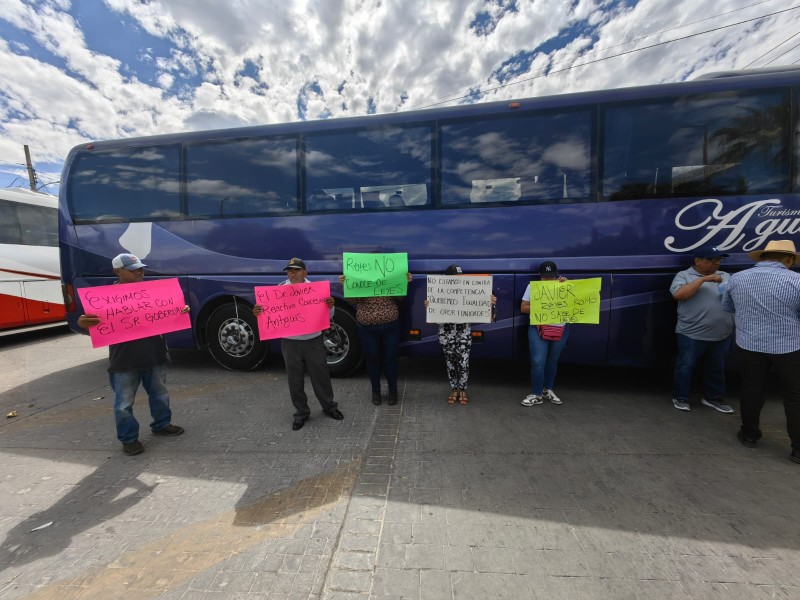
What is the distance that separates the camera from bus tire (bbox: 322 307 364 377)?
15.4 feet

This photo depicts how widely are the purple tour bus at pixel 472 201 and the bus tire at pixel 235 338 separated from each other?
21mm

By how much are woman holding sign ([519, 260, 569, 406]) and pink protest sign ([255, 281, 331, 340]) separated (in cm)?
224

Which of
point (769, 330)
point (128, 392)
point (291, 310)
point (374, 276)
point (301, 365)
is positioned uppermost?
point (374, 276)

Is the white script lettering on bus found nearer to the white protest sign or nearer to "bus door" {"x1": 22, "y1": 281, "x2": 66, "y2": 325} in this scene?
the white protest sign

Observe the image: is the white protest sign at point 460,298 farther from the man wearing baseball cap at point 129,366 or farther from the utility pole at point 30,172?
the utility pole at point 30,172

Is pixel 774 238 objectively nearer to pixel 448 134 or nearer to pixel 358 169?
pixel 448 134

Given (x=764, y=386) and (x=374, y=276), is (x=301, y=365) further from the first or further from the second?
(x=764, y=386)

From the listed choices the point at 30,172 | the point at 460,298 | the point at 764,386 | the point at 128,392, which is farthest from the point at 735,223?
the point at 30,172

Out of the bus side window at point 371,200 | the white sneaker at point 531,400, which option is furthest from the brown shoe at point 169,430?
the white sneaker at point 531,400

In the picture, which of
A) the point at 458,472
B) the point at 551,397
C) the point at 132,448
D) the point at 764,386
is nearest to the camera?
the point at 458,472

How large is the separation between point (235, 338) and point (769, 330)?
19.5ft

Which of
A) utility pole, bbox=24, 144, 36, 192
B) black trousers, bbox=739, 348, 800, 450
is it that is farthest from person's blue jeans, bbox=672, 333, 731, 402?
utility pole, bbox=24, 144, 36, 192

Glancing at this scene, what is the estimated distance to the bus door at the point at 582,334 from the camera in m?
3.98

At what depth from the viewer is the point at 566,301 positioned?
367 cm
